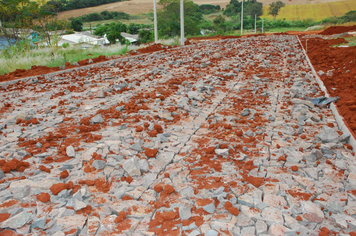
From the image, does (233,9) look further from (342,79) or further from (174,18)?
(342,79)

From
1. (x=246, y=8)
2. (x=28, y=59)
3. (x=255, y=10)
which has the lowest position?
(x=28, y=59)

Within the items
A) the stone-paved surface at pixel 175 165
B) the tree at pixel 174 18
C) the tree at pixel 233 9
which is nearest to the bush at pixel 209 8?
the tree at pixel 233 9

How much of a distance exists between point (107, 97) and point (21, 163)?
11.2 ft

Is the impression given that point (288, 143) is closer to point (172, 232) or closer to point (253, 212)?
point (253, 212)

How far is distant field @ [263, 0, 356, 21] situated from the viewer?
2109 inches

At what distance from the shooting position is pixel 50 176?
10.5 ft

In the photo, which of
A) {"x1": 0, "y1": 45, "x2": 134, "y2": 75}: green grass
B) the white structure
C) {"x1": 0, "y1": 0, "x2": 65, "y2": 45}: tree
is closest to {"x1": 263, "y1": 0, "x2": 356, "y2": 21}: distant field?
the white structure

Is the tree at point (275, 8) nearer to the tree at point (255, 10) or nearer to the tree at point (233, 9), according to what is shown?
the tree at point (255, 10)

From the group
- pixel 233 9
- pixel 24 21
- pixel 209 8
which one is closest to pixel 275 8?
pixel 233 9

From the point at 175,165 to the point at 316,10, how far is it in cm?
6730

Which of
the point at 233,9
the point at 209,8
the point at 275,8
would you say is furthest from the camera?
the point at 209,8

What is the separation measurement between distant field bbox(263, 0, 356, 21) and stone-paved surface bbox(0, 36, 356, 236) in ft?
190

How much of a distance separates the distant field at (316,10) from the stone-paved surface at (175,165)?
57885 mm

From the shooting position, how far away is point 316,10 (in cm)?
5831
